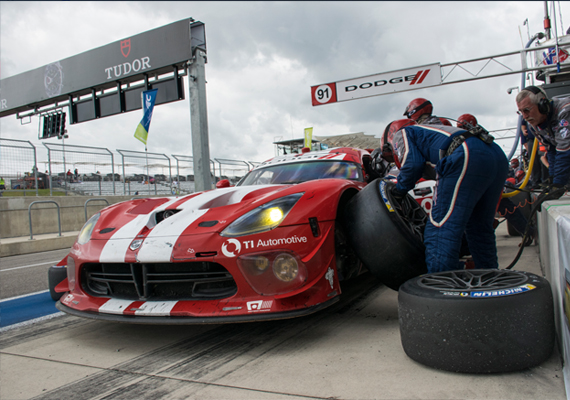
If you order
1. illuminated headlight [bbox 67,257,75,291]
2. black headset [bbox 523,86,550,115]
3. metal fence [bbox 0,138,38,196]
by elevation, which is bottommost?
illuminated headlight [bbox 67,257,75,291]

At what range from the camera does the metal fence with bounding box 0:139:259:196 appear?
1123 cm

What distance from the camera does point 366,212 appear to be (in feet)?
8.26

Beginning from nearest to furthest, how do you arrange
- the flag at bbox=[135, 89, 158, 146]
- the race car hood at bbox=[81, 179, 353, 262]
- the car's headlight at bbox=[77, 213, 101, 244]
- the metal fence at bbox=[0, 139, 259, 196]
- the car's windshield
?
the race car hood at bbox=[81, 179, 353, 262] < the car's headlight at bbox=[77, 213, 101, 244] < the car's windshield < the flag at bbox=[135, 89, 158, 146] < the metal fence at bbox=[0, 139, 259, 196]

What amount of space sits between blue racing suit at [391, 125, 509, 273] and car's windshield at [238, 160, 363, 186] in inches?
38.4

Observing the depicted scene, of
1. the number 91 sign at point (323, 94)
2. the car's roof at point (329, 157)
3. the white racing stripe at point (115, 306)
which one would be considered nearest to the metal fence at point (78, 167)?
the number 91 sign at point (323, 94)

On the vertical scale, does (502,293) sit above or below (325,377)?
above

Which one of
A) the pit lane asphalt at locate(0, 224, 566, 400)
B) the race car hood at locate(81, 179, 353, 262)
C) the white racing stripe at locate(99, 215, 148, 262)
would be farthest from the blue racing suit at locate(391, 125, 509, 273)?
the white racing stripe at locate(99, 215, 148, 262)

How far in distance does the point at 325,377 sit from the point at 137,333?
4.72 ft

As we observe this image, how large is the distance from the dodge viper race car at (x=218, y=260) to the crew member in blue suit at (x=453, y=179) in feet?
1.73

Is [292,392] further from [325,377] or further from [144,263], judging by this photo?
[144,263]

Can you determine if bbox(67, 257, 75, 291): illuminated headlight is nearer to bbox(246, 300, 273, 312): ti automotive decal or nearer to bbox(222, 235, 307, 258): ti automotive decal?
bbox(222, 235, 307, 258): ti automotive decal

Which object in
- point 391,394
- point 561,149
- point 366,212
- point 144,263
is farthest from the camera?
point 561,149

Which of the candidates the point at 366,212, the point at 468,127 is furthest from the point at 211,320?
the point at 468,127

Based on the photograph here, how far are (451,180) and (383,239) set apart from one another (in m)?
0.56
